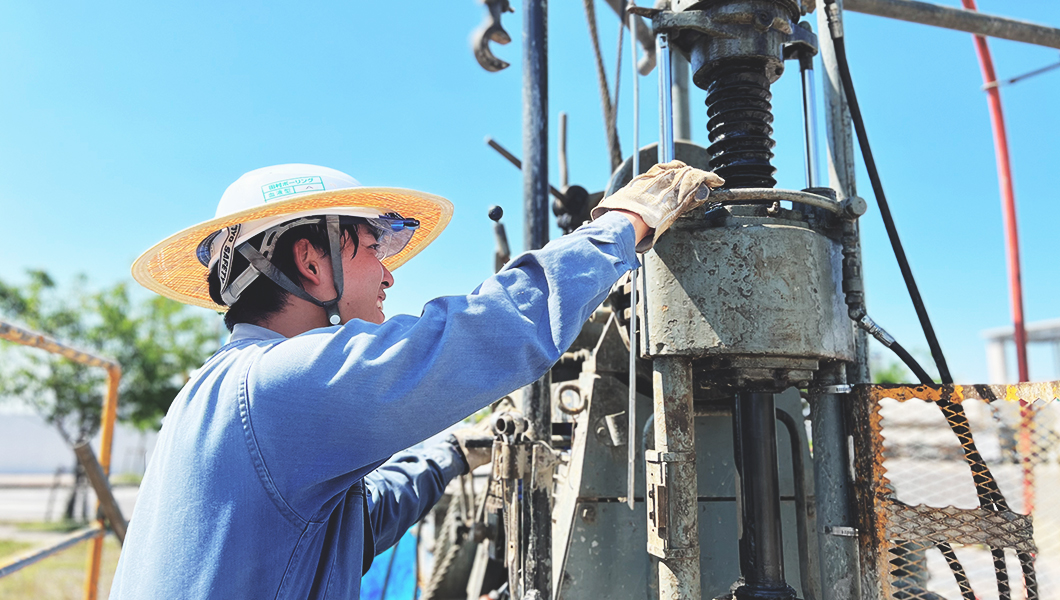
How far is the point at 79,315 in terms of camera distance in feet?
65.2

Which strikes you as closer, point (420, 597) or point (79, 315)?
point (420, 597)

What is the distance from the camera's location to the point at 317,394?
4.41 ft

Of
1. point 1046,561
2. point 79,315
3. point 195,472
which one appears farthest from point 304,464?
point 79,315

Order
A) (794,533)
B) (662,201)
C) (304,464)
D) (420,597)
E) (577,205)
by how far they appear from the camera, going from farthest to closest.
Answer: (420,597) → (577,205) → (794,533) → (662,201) → (304,464)

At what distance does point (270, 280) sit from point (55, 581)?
9358mm

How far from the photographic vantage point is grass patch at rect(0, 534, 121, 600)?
8.16 m

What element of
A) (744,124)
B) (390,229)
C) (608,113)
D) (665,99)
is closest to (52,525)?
(608,113)

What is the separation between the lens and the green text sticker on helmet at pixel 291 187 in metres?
1.82

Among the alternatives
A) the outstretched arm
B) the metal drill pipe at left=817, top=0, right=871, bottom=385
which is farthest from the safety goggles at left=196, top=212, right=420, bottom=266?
the metal drill pipe at left=817, top=0, right=871, bottom=385

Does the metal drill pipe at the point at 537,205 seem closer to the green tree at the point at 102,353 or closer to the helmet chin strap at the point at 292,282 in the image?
the helmet chin strap at the point at 292,282

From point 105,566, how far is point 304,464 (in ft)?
34.6

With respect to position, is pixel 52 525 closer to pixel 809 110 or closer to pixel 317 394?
pixel 317 394

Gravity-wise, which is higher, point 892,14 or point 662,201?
point 892,14

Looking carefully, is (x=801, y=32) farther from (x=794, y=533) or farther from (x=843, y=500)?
(x=794, y=533)
